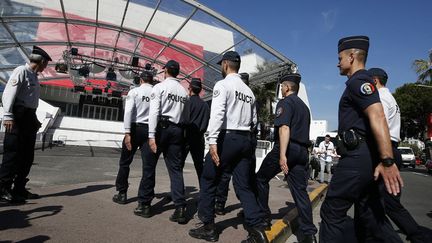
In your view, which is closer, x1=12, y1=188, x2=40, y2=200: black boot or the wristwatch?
the wristwatch

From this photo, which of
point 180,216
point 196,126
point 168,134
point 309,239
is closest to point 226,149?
point 168,134

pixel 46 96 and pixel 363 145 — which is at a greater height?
pixel 46 96

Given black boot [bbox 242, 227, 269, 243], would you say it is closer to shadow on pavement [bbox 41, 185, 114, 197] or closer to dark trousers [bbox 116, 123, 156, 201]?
dark trousers [bbox 116, 123, 156, 201]

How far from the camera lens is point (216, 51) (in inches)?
491

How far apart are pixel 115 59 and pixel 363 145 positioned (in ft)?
47.3

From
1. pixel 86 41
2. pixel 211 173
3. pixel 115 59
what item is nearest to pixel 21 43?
pixel 86 41

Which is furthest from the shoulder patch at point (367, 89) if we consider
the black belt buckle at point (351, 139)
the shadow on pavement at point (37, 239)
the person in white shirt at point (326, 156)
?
the person in white shirt at point (326, 156)

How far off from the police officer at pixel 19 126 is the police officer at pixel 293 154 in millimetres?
3213

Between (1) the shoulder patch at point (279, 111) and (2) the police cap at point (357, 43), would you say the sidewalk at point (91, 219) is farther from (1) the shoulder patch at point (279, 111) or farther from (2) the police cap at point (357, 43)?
(2) the police cap at point (357, 43)

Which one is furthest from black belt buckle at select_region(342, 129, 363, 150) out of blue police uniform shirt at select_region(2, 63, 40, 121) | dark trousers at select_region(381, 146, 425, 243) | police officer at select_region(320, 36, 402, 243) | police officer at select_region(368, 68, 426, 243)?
blue police uniform shirt at select_region(2, 63, 40, 121)

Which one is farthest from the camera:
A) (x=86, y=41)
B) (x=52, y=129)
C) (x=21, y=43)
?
(x=52, y=129)

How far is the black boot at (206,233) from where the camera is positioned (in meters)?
3.40

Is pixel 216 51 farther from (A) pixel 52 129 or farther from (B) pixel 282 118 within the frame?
(A) pixel 52 129

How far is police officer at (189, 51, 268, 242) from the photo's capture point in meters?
3.37
